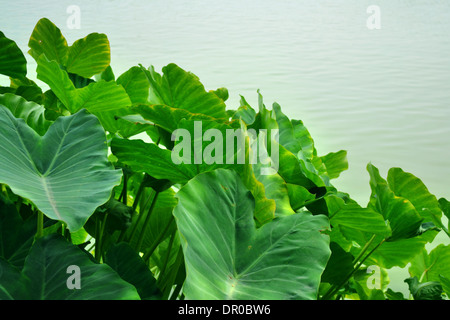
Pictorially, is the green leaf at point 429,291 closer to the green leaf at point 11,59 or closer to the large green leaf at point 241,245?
the large green leaf at point 241,245

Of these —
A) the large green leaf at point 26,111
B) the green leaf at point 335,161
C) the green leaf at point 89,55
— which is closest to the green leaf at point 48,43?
the green leaf at point 89,55

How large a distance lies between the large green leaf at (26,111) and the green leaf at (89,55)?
9.4 inches

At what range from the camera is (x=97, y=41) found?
935 mm

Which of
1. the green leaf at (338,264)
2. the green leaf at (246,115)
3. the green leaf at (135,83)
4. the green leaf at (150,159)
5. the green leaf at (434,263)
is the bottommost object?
the green leaf at (434,263)

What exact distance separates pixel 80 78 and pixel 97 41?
75 mm

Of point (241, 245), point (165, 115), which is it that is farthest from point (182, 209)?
point (165, 115)

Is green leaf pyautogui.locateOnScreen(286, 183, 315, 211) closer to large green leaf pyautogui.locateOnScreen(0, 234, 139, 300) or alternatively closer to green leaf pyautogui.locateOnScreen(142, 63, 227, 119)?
green leaf pyautogui.locateOnScreen(142, 63, 227, 119)

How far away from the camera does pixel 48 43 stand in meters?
0.98

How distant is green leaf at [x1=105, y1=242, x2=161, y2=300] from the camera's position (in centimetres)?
58

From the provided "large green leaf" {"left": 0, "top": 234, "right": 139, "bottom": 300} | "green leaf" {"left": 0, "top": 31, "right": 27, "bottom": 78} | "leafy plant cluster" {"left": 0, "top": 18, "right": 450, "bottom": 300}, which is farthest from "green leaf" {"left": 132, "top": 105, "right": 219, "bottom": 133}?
"green leaf" {"left": 0, "top": 31, "right": 27, "bottom": 78}

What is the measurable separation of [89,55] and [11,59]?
14cm

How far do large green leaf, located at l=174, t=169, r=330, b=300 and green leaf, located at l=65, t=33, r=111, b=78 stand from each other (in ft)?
1.65

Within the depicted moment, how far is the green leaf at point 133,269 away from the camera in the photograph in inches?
22.9
